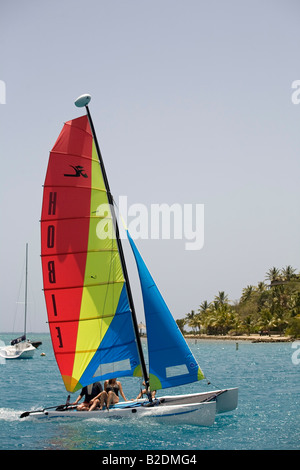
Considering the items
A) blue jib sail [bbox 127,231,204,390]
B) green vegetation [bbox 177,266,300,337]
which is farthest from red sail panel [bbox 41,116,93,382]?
green vegetation [bbox 177,266,300,337]

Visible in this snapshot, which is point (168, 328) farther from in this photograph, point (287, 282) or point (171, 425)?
point (287, 282)

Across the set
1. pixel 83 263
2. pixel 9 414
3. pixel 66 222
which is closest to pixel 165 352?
pixel 83 263

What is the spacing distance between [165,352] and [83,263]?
4121mm

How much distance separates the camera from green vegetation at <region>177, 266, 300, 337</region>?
11225 centimetres

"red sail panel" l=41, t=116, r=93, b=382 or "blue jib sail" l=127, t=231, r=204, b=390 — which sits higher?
"red sail panel" l=41, t=116, r=93, b=382

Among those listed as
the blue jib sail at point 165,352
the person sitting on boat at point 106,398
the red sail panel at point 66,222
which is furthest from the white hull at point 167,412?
the red sail panel at point 66,222

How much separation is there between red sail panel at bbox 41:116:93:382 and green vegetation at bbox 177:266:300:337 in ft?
276

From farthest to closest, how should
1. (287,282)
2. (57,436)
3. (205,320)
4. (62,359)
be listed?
(205,320)
(287,282)
(62,359)
(57,436)

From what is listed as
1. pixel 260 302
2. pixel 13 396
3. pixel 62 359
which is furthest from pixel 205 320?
pixel 62 359

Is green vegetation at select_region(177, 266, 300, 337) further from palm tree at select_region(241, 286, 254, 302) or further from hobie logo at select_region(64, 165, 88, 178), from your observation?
hobie logo at select_region(64, 165, 88, 178)
